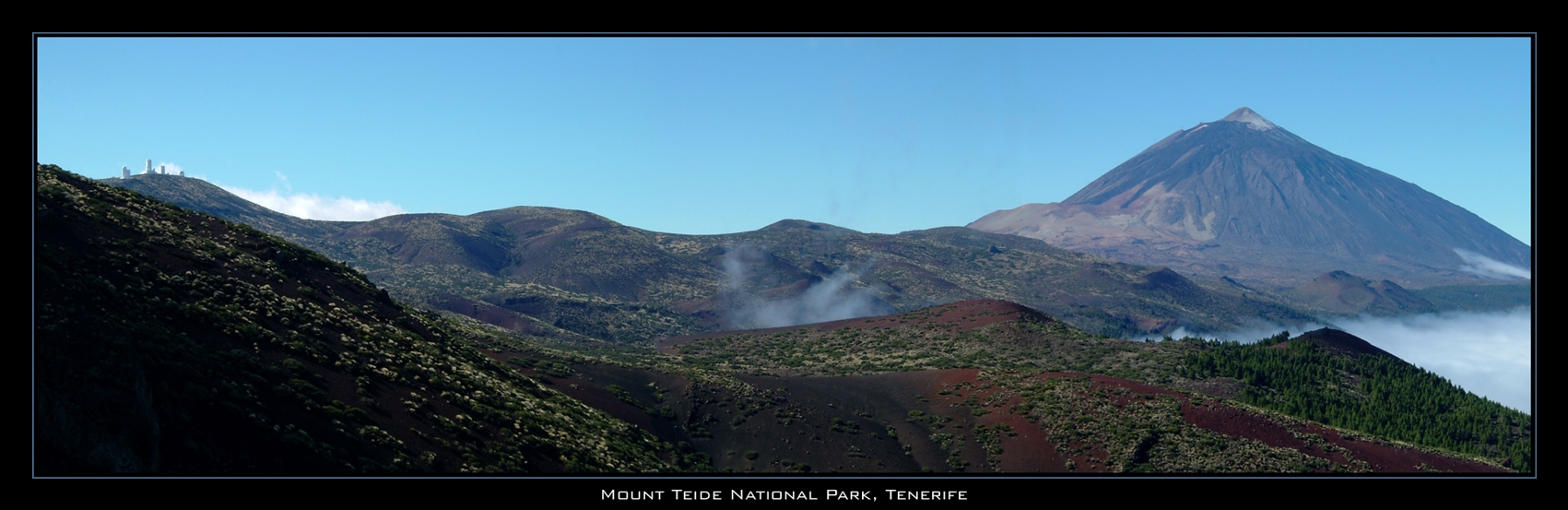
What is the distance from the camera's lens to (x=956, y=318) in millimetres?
104688

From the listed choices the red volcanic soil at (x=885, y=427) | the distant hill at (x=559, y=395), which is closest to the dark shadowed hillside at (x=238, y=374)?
the distant hill at (x=559, y=395)

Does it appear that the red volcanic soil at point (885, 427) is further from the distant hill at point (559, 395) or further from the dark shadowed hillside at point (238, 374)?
the dark shadowed hillside at point (238, 374)

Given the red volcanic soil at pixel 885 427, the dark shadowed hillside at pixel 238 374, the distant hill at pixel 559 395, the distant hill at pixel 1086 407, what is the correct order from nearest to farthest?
the dark shadowed hillside at pixel 238 374
the distant hill at pixel 559 395
the red volcanic soil at pixel 885 427
the distant hill at pixel 1086 407

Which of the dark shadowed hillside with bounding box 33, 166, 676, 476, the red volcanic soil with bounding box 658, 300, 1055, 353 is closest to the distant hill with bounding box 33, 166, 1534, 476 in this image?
the dark shadowed hillside with bounding box 33, 166, 676, 476

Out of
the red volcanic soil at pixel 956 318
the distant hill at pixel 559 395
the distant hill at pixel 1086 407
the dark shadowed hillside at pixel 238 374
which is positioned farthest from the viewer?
the red volcanic soil at pixel 956 318

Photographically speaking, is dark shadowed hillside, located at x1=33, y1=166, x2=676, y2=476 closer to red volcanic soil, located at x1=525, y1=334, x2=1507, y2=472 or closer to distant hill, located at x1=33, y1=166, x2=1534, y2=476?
distant hill, located at x1=33, y1=166, x2=1534, y2=476

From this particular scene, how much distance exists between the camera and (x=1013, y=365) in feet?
273

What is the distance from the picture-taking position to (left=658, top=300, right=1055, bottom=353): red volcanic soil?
101m

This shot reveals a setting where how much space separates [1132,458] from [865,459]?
14.2 m

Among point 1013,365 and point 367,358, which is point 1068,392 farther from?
point 367,358

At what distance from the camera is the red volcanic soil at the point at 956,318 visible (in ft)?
331

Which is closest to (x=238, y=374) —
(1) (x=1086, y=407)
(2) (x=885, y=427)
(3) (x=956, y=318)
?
(2) (x=885, y=427)

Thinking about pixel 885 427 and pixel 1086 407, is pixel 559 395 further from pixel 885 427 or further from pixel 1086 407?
pixel 1086 407
